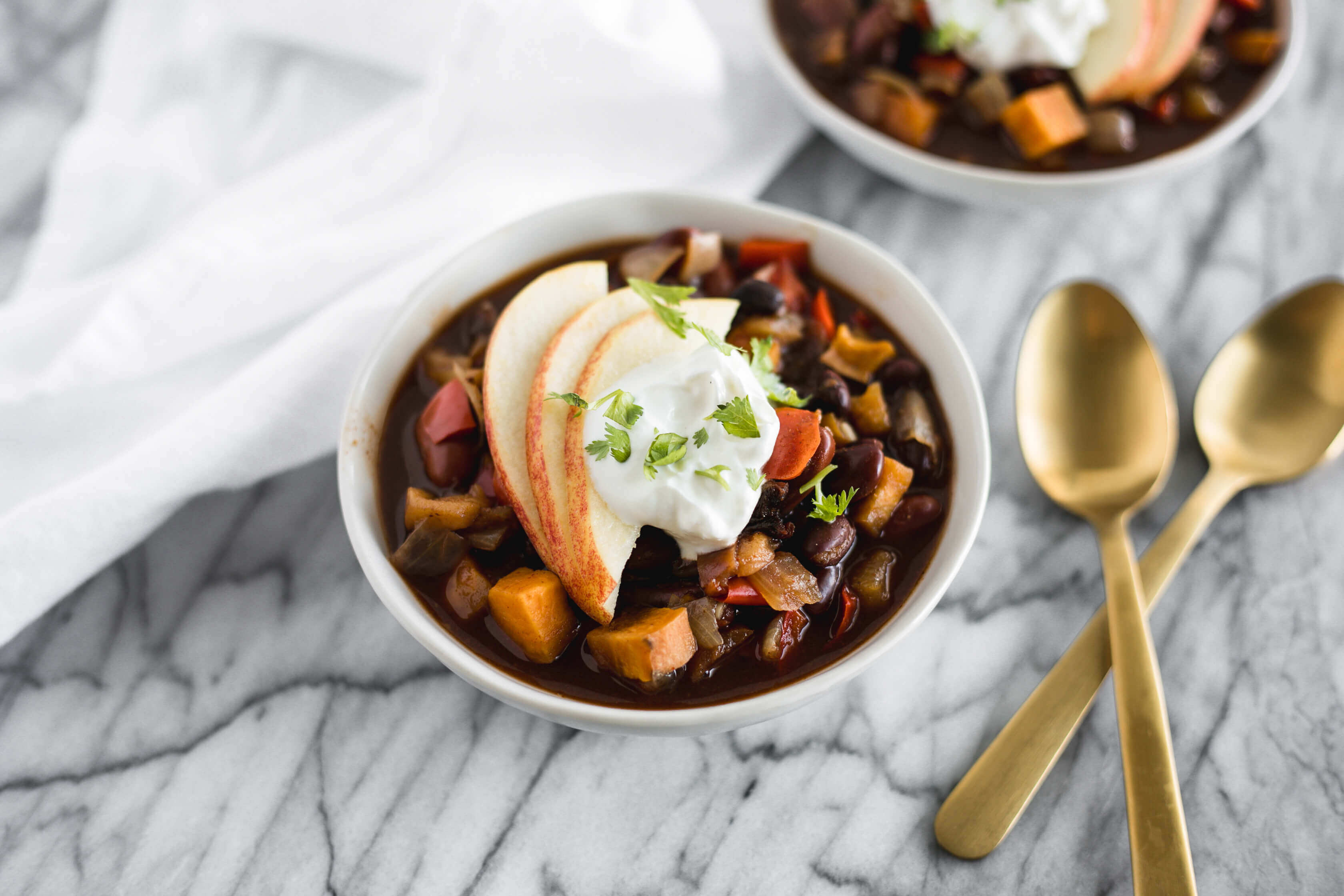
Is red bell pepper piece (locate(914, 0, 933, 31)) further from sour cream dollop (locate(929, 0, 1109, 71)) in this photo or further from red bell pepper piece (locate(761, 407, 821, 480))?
red bell pepper piece (locate(761, 407, 821, 480))

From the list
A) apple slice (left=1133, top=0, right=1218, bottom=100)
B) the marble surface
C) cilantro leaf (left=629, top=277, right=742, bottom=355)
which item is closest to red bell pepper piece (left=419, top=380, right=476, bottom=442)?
→ cilantro leaf (left=629, top=277, right=742, bottom=355)

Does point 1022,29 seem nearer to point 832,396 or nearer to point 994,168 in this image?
point 994,168

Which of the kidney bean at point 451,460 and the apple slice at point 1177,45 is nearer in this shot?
the kidney bean at point 451,460

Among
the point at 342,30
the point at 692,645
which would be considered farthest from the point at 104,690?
the point at 342,30

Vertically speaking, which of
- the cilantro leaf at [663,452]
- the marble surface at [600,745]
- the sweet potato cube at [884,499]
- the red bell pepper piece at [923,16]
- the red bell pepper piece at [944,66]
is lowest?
the marble surface at [600,745]

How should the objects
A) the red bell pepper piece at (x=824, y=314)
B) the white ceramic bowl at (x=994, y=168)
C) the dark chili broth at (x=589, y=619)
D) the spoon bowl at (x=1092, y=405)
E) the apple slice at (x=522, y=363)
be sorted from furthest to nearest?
the white ceramic bowl at (x=994, y=168) < the spoon bowl at (x=1092, y=405) < the red bell pepper piece at (x=824, y=314) < the apple slice at (x=522, y=363) < the dark chili broth at (x=589, y=619)

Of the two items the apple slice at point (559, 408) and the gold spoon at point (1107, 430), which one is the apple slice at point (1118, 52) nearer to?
the gold spoon at point (1107, 430)

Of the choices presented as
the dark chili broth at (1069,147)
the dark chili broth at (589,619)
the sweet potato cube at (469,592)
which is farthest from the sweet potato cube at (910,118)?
the sweet potato cube at (469,592)
